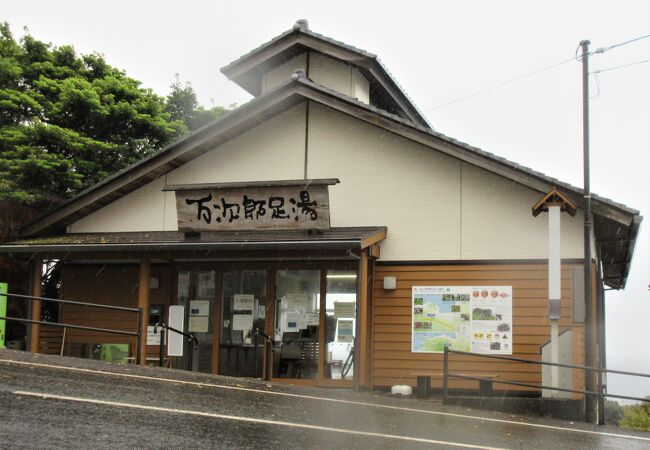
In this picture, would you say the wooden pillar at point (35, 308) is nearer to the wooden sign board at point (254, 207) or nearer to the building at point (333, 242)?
the building at point (333, 242)

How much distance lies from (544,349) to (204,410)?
753 centimetres

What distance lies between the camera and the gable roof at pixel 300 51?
1817 centimetres

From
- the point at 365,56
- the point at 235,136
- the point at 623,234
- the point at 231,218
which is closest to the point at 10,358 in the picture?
the point at 231,218

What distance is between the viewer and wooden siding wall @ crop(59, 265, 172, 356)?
1798 cm

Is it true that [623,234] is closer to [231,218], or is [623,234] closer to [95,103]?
[231,218]

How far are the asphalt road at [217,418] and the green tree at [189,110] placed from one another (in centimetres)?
1857

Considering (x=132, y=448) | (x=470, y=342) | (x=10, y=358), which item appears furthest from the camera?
(x=470, y=342)

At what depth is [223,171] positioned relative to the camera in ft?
56.6

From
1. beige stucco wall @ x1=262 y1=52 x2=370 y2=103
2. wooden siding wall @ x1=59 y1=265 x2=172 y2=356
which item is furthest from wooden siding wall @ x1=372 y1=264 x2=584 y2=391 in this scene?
wooden siding wall @ x1=59 y1=265 x2=172 y2=356

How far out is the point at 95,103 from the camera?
2366 centimetres

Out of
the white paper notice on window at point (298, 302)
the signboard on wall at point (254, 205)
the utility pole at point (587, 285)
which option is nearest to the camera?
the utility pole at point (587, 285)

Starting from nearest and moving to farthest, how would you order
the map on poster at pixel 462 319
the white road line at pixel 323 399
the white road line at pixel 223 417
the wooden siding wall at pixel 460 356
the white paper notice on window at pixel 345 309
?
the white road line at pixel 223 417, the white road line at pixel 323 399, the wooden siding wall at pixel 460 356, the map on poster at pixel 462 319, the white paper notice on window at pixel 345 309

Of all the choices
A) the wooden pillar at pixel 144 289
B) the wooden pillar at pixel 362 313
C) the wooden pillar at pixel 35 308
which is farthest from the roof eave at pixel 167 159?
the wooden pillar at pixel 362 313

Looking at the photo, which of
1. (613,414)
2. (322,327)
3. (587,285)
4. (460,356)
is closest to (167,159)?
(322,327)
